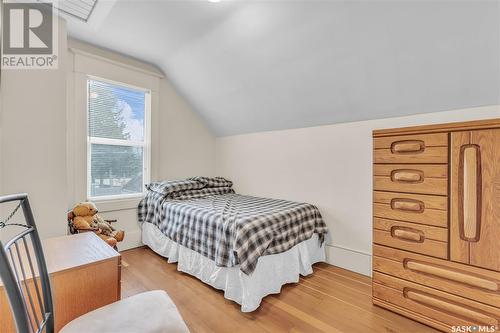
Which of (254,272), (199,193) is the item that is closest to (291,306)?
(254,272)

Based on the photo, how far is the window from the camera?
277 cm

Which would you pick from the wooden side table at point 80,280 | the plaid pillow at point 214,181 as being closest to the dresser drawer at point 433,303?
the wooden side table at point 80,280

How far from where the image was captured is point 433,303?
1556mm

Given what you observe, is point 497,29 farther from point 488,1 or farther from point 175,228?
point 175,228

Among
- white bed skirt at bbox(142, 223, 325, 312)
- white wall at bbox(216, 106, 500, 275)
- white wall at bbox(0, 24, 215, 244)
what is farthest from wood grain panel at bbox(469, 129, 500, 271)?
white wall at bbox(0, 24, 215, 244)

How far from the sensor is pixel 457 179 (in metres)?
1.48

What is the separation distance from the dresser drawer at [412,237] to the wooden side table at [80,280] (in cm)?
178

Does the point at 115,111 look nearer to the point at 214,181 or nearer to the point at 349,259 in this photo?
the point at 214,181

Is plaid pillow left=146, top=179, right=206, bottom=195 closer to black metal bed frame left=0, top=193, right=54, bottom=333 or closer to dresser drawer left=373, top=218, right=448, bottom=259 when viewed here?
black metal bed frame left=0, top=193, right=54, bottom=333

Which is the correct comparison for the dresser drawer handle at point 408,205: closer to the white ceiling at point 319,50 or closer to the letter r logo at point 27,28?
the white ceiling at point 319,50

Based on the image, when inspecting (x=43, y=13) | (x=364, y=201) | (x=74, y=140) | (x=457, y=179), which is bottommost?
(x=364, y=201)

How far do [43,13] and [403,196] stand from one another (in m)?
3.08

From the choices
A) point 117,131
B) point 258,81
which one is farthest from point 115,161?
point 258,81

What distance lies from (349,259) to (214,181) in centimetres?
201
